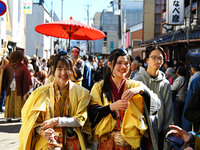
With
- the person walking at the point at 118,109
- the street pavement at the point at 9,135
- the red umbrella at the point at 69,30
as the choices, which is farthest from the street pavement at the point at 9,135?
the person walking at the point at 118,109

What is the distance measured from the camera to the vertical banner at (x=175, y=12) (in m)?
12.5

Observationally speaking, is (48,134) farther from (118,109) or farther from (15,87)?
(15,87)

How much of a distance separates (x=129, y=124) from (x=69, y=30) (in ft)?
13.4

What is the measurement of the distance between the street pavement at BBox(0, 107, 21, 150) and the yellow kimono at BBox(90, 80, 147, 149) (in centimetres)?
316

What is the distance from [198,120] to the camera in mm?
3178

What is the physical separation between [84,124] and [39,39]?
33.5 m

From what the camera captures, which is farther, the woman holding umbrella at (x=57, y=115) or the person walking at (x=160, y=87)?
the person walking at (x=160, y=87)

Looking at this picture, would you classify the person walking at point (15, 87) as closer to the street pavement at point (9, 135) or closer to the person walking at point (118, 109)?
the street pavement at point (9, 135)

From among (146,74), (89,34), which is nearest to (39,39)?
(89,34)

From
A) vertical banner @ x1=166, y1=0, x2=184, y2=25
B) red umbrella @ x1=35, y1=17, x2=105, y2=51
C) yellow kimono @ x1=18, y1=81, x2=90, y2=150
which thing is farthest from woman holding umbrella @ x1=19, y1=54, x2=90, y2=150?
vertical banner @ x1=166, y1=0, x2=184, y2=25

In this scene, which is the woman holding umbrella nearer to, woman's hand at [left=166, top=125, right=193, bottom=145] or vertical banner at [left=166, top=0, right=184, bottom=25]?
woman's hand at [left=166, top=125, right=193, bottom=145]

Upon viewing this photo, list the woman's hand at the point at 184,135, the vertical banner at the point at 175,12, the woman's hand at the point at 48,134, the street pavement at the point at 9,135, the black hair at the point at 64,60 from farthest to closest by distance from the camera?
the vertical banner at the point at 175,12 < the street pavement at the point at 9,135 < the black hair at the point at 64,60 < the woman's hand at the point at 48,134 < the woman's hand at the point at 184,135

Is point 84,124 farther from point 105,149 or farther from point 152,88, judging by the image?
point 152,88

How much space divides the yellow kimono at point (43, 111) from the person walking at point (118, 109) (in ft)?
0.50
